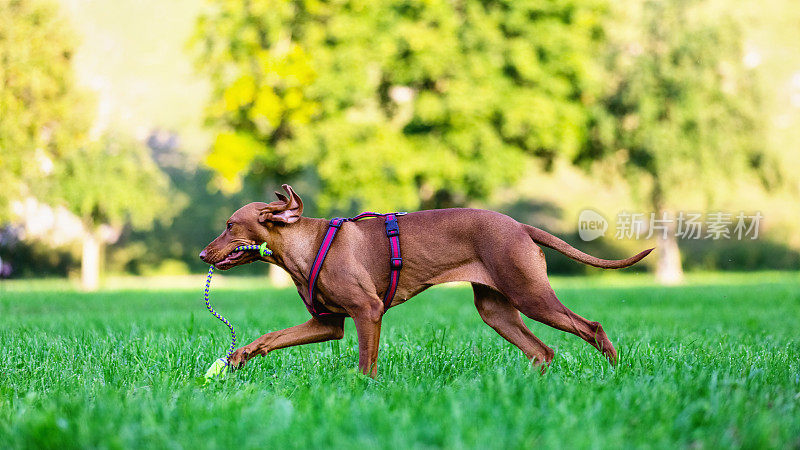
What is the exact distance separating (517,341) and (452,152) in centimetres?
1534

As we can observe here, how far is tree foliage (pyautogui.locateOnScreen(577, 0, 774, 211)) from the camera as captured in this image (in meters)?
22.8

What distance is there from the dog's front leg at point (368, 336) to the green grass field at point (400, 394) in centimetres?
12

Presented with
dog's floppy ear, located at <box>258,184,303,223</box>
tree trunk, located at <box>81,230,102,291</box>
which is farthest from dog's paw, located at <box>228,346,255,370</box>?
tree trunk, located at <box>81,230,102,291</box>

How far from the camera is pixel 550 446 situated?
2.69 m

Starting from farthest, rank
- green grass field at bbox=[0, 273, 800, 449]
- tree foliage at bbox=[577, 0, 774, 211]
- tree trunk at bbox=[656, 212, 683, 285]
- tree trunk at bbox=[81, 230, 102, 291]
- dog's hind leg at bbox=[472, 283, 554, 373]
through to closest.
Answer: tree trunk at bbox=[656, 212, 683, 285] < tree trunk at bbox=[81, 230, 102, 291] < tree foliage at bbox=[577, 0, 774, 211] < dog's hind leg at bbox=[472, 283, 554, 373] < green grass field at bbox=[0, 273, 800, 449]

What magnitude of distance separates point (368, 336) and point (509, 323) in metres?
1.15

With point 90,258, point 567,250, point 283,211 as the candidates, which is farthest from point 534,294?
point 90,258

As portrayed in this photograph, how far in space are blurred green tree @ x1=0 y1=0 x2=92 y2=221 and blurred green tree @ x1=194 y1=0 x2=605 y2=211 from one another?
433 cm

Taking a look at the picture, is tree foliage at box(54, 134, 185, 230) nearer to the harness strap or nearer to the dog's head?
the dog's head

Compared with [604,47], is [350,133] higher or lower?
lower

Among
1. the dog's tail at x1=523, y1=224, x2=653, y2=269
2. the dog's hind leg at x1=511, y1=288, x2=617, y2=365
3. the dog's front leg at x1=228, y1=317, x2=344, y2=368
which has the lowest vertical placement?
the dog's front leg at x1=228, y1=317, x2=344, y2=368

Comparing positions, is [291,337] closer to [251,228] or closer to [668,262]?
[251,228]

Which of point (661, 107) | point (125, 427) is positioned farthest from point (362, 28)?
point (125, 427)

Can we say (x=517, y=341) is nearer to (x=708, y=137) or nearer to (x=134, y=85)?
(x=708, y=137)
